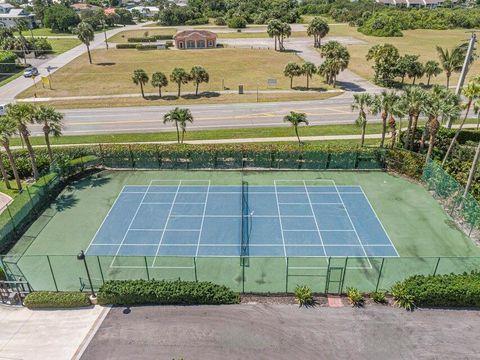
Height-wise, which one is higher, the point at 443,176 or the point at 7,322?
the point at 443,176

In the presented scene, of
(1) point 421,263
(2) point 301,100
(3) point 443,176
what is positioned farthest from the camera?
(2) point 301,100

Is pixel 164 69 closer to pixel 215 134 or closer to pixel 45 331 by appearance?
pixel 215 134

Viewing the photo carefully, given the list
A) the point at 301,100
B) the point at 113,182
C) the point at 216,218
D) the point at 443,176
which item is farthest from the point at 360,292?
the point at 301,100

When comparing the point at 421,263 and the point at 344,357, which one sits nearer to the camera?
the point at 344,357

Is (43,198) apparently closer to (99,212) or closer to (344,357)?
(99,212)

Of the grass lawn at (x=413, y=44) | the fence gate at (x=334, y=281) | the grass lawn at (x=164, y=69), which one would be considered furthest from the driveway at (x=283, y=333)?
the grass lawn at (x=413, y=44)

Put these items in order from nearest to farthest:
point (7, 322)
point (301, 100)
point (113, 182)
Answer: point (7, 322)
point (113, 182)
point (301, 100)
